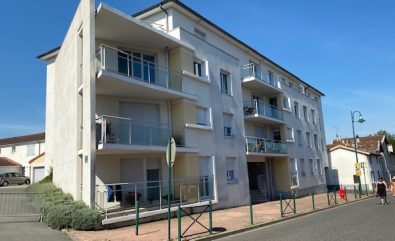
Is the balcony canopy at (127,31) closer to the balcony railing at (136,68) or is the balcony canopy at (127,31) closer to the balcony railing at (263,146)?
the balcony railing at (136,68)

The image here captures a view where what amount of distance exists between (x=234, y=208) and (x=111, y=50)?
1061 centimetres

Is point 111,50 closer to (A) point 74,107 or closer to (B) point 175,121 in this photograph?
(A) point 74,107

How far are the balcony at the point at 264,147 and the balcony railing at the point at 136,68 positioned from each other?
7.95 metres

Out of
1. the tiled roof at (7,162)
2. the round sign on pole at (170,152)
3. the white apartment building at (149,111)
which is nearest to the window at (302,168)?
the white apartment building at (149,111)

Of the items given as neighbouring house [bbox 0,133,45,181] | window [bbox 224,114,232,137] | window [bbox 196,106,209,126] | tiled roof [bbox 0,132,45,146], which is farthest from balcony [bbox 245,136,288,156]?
tiled roof [bbox 0,132,45,146]

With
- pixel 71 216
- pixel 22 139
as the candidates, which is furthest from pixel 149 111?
pixel 22 139

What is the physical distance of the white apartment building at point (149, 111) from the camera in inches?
602

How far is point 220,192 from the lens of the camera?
2052 centimetres

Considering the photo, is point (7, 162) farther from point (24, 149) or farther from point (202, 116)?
point (202, 116)

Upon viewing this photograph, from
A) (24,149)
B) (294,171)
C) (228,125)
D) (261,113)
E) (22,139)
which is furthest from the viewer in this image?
(22,139)

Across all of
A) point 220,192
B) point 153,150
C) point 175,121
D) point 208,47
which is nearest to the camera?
point 153,150

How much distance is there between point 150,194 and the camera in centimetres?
1667

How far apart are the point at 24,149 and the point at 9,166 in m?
2.90

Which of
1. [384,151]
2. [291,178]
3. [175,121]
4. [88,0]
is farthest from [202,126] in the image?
[384,151]
